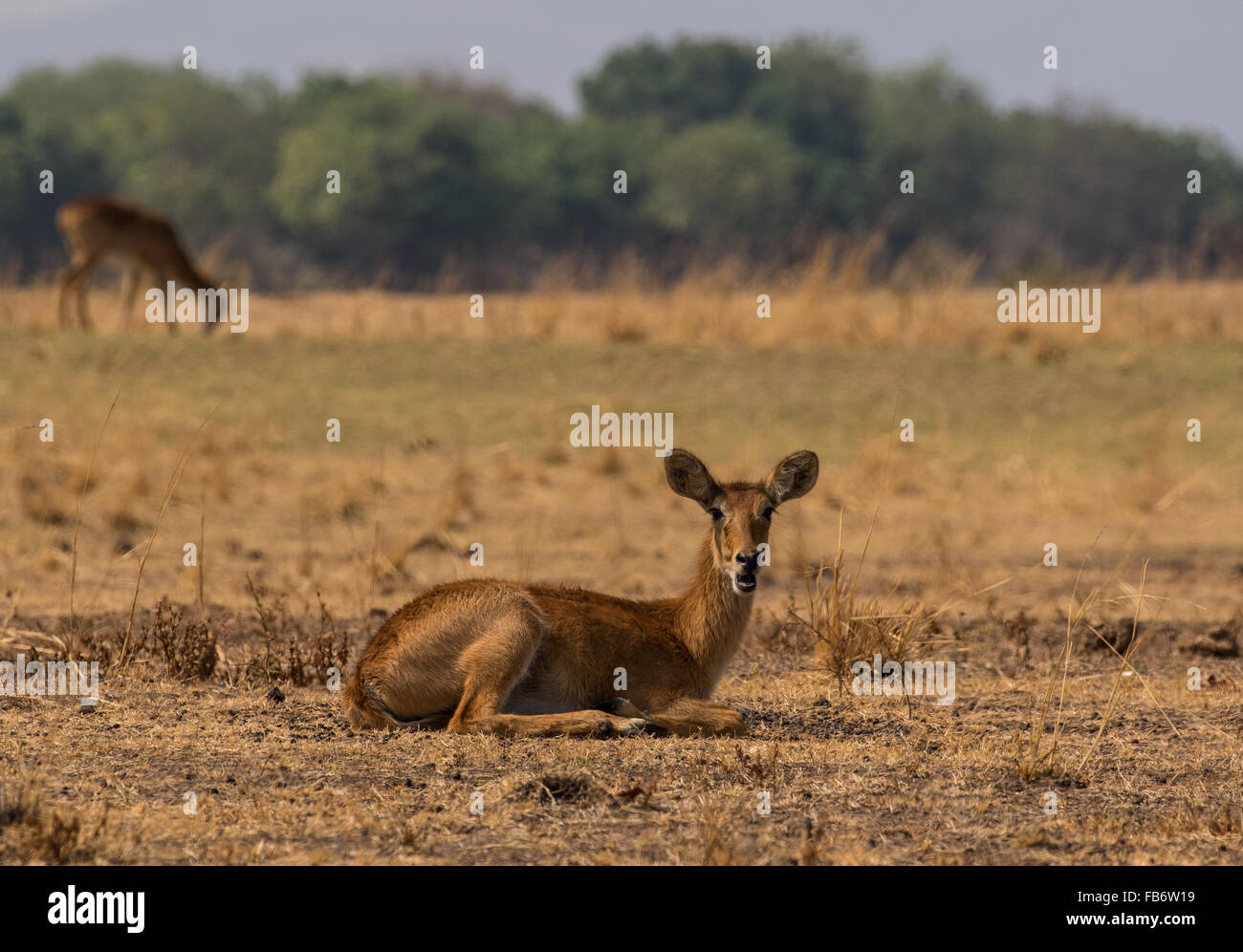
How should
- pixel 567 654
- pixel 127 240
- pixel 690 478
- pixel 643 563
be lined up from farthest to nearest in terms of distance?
pixel 127 240 → pixel 643 563 → pixel 690 478 → pixel 567 654

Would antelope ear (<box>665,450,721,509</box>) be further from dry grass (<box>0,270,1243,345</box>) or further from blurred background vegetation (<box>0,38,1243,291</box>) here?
blurred background vegetation (<box>0,38,1243,291</box>)

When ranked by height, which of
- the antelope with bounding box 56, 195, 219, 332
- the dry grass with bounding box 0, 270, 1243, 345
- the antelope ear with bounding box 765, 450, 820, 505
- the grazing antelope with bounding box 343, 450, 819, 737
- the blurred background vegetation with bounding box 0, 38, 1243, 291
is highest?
the blurred background vegetation with bounding box 0, 38, 1243, 291

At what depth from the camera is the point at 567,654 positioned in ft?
25.8

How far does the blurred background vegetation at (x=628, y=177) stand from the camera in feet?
184

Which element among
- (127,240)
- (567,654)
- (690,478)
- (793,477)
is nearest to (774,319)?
(127,240)

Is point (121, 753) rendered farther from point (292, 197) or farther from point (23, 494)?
point (292, 197)

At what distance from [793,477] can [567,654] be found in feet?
4.54

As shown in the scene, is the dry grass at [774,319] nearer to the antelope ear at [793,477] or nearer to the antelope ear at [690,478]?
the antelope ear at [793,477]

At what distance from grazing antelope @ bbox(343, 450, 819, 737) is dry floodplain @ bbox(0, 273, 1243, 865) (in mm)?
200

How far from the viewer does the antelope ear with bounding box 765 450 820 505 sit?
8328mm

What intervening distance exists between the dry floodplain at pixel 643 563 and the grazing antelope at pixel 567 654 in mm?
200

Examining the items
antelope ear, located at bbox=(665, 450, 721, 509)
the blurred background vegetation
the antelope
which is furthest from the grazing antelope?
the blurred background vegetation

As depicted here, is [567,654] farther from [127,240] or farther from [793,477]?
[127,240]
